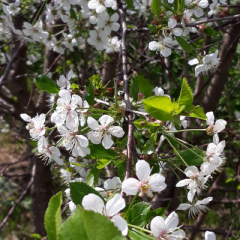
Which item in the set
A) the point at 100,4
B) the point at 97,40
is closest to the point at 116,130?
the point at 100,4

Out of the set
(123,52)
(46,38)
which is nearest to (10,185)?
(46,38)

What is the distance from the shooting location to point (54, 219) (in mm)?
613

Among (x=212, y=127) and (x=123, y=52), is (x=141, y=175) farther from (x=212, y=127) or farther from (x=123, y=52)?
(x=123, y=52)

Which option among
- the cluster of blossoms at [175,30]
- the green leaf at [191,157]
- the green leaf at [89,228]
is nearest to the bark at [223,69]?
the cluster of blossoms at [175,30]

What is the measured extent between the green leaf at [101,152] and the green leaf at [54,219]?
22cm

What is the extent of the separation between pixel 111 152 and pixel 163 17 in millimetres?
524

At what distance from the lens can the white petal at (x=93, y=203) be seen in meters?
0.60

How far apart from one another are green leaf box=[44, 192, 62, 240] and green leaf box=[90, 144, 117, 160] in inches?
8.7

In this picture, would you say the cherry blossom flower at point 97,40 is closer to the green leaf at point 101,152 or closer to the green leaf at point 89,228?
the green leaf at point 101,152

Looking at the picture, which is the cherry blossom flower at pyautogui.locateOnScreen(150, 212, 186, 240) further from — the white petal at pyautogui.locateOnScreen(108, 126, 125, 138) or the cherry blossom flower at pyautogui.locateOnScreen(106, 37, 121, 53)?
the cherry blossom flower at pyautogui.locateOnScreen(106, 37, 121, 53)

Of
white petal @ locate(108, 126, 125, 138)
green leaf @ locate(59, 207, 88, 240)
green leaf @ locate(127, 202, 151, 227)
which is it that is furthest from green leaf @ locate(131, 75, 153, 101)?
green leaf @ locate(59, 207, 88, 240)

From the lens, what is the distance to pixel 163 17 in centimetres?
108

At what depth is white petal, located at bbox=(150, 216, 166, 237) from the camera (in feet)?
2.10

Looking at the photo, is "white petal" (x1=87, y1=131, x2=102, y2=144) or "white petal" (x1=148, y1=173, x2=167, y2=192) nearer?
"white petal" (x1=148, y1=173, x2=167, y2=192)
